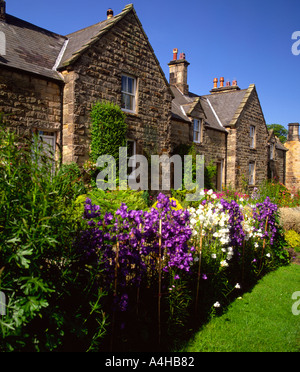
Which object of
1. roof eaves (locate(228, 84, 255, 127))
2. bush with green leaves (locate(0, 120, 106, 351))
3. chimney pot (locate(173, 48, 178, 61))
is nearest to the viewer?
bush with green leaves (locate(0, 120, 106, 351))

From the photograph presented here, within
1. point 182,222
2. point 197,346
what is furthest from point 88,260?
point 197,346

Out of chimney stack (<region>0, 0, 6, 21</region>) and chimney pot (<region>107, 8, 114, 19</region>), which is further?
chimney pot (<region>107, 8, 114, 19</region>)

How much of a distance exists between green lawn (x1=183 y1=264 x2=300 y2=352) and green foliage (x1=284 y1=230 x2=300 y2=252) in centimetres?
292

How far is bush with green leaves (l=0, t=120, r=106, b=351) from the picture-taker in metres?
2.10

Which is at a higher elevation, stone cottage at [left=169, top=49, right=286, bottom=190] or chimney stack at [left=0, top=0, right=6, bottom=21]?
chimney stack at [left=0, top=0, right=6, bottom=21]

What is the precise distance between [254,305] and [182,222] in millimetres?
2140

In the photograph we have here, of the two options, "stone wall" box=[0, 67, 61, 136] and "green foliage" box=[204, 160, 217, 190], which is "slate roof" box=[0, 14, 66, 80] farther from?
"green foliage" box=[204, 160, 217, 190]

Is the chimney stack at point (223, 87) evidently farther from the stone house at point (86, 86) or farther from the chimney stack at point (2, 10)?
the chimney stack at point (2, 10)

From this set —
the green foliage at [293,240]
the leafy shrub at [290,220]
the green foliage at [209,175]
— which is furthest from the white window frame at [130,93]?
the green foliage at [293,240]

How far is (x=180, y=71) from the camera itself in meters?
20.8

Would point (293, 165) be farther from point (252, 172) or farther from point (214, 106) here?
point (214, 106)

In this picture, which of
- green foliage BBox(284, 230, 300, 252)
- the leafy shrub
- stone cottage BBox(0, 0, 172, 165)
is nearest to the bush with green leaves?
stone cottage BBox(0, 0, 172, 165)

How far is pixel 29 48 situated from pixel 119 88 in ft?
11.9

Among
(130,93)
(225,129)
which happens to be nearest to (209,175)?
(225,129)
